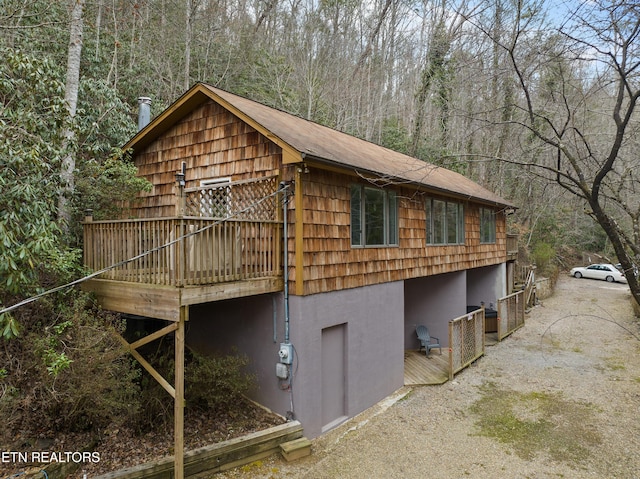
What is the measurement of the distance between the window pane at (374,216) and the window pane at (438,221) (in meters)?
2.65

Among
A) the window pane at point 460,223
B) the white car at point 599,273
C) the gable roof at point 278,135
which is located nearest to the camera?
the gable roof at point 278,135

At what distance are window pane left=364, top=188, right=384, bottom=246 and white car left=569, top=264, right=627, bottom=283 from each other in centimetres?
2422

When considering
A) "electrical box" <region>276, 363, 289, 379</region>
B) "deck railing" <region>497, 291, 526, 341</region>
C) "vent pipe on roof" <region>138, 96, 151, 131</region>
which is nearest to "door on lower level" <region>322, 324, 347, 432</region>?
"electrical box" <region>276, 363, 289, 379</region>

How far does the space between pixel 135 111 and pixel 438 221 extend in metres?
9.44

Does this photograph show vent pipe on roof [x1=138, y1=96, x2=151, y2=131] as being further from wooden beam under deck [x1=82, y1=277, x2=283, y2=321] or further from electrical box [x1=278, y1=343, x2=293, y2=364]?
electrical box [x1=278, y1=343, x2=293, y2=364]

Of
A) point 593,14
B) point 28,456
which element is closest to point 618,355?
point 593,14

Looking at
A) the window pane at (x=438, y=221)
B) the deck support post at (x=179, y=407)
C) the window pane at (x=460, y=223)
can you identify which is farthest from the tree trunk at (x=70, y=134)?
the window pane at (x=460, y=223)

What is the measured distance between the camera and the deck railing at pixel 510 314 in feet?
40.1

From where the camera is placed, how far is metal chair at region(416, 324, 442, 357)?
10641 millimetres

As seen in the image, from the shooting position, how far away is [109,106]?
881cm

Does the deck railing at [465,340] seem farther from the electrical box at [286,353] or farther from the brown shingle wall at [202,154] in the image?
the brown shingle wall at [202,154]

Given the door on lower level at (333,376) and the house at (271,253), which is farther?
the door on lower level at (333,376)

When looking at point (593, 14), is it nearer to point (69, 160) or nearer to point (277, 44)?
point (69, 160)

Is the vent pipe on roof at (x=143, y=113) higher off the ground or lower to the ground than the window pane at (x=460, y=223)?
higher
